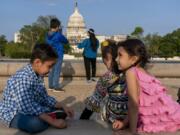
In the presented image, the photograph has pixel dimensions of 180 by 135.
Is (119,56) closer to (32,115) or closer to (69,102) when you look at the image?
(32,115)

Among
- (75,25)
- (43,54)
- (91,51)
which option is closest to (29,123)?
(43,54)

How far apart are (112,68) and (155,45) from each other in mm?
86287

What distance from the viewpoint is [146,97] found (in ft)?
15.9

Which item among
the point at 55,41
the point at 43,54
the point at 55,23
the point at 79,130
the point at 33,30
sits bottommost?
the point at 79,130

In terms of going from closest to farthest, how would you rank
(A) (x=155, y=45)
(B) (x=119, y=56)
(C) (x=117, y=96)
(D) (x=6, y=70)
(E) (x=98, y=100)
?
(B) (x=119, y=56)
(C) (x=117, y=96)
(E) (x=98, y=100)
(D) (x=6, y=70)
(A) (x=155, y=45)

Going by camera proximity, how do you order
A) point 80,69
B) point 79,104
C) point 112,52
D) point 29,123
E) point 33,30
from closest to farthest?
point 29,123 < point 112,52 < point 79,104 < point 80,69 < point 33,30

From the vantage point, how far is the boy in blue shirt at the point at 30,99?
4.73 metres

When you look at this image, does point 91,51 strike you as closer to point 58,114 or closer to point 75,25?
point 58,114

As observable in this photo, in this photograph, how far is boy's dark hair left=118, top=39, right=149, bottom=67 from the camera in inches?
185

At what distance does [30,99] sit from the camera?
4.80 meters

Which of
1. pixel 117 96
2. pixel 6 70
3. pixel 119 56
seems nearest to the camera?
pixel 119 56

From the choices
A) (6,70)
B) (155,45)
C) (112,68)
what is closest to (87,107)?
(112,68)

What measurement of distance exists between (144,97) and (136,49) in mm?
495

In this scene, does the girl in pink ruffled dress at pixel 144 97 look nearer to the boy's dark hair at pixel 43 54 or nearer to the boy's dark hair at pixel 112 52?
the boy's dark hair at pixel 112 52
